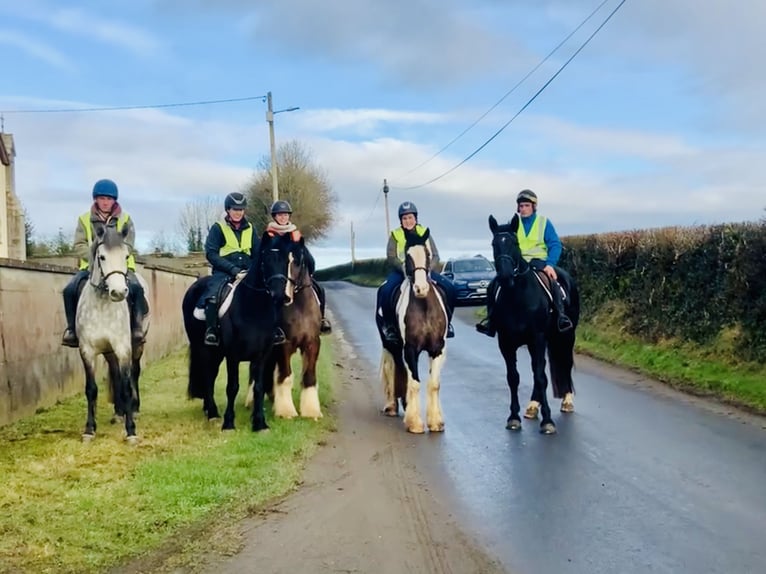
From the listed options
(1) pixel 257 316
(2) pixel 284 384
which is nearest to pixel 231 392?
(2) pixel 284 384

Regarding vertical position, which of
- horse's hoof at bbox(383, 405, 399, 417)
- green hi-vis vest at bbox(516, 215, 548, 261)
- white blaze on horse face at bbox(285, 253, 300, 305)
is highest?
green hi-vis vest at bbox(516, 215, 548, 261)

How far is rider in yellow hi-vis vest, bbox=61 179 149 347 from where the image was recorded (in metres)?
9.23

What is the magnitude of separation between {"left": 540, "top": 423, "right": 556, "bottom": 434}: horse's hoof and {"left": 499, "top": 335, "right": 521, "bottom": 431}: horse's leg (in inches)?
14.0

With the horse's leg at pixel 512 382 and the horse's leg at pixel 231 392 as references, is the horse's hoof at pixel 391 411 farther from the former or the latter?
the horse's leg at pixel 231 392

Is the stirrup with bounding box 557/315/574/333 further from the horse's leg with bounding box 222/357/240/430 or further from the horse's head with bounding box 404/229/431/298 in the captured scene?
the horse's leg with bounding box 222/357/240/430

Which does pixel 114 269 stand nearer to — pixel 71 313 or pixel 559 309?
pixel 71 313

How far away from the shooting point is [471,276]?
31.7 metres

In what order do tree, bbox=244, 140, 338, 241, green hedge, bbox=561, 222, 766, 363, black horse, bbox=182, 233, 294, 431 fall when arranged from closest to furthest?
1. black horse, bbox=182, 233, 294, 431
2. green hedge, bbox=561, 222, 766, 363
3. tree, bbox=244, 140, 338, 241

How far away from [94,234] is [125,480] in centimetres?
305

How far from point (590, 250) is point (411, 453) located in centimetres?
1383

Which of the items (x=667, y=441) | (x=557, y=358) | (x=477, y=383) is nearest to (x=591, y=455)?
(x=667, y=441)

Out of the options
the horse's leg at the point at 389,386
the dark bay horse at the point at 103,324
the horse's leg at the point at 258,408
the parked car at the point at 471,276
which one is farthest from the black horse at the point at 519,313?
the parked car at the point at 471,276

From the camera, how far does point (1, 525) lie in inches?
231

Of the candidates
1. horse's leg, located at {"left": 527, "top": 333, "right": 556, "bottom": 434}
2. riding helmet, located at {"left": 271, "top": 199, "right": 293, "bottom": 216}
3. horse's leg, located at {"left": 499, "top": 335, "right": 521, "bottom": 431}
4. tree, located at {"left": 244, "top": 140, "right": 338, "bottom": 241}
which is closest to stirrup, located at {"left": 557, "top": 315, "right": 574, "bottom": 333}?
horse's leg, located at {"left": 527, "top": 333, "right": 556, "bottom": 434}
